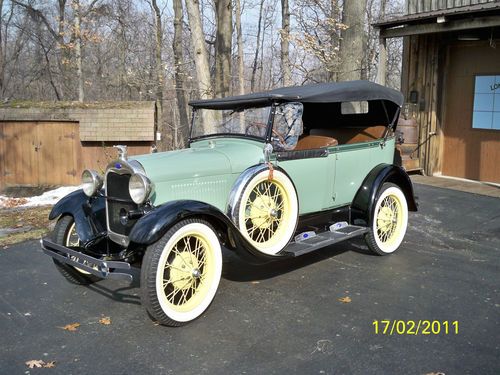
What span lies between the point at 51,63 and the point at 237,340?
28.6 metres

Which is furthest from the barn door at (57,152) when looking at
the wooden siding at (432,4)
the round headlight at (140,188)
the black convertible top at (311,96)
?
the round headlight at (140,188)

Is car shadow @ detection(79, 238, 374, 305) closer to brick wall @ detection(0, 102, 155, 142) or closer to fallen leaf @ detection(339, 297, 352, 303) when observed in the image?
fallen leaf @ detection(339, 297, 352, 303)

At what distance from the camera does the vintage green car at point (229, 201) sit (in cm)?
368

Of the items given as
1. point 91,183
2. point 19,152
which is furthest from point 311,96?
point 19,152

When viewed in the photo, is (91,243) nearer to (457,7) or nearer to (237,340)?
(237,340)

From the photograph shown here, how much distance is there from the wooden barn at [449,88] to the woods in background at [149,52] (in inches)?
223

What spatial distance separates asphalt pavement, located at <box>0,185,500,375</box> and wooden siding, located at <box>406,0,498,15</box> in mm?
5122

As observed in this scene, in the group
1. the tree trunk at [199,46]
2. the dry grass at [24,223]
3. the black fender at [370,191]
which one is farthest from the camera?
the tree trunk at [199,46]

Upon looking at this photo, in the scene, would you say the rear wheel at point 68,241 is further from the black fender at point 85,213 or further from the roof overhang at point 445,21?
the roof overhang at point 445,21

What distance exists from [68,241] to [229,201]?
1536mm

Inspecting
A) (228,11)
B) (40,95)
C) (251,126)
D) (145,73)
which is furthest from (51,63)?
(251,126)

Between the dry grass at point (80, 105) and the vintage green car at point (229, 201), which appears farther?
the dry grass at point (80, 105)

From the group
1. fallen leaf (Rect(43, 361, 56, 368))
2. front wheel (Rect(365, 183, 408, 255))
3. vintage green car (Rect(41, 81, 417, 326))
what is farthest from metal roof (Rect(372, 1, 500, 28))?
fallen leaf (Rect(43, 361, 56, 368))

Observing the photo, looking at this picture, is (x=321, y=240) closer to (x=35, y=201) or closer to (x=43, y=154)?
(x=35, y=201)
